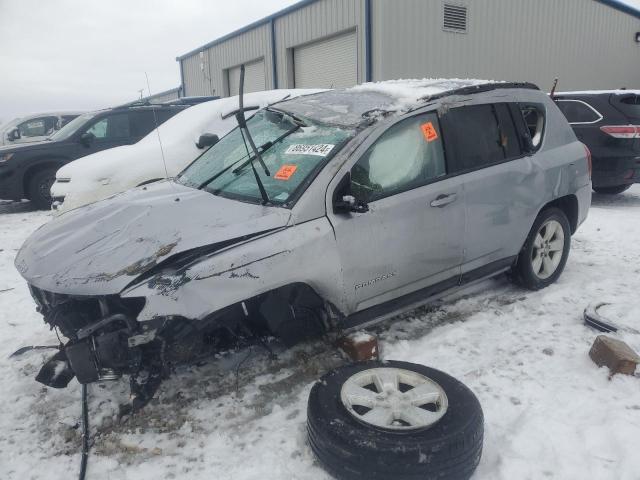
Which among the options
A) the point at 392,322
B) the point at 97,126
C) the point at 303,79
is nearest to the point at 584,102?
the point at 392,322

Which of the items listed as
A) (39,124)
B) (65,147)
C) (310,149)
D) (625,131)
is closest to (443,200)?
(310,149)

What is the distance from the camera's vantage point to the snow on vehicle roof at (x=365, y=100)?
315cm

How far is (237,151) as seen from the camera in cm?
347

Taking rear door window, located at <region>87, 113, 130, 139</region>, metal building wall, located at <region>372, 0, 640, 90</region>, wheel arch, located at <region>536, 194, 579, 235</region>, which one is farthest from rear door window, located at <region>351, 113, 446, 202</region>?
metal building wall, located at <region>372, 0, 640, 90</region>

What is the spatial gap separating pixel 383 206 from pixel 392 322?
106 centimetres

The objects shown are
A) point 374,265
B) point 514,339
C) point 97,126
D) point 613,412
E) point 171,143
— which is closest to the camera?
point 613,412

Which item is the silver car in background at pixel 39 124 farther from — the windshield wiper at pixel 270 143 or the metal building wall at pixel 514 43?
the windshield wiper at pixel 270 143

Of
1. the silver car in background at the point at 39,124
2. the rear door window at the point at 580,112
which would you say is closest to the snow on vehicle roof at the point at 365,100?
the rear door window at the point at 580,112

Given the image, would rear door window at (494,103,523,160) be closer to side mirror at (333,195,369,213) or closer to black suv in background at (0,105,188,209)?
side mirror at (333,195,369,213)

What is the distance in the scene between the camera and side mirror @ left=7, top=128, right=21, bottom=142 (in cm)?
1261

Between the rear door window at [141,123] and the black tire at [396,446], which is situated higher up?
the rear door window at [141,123]

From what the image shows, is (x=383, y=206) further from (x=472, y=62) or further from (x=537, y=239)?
(x=472, y=62)

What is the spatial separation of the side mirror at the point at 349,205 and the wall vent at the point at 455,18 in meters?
11.9

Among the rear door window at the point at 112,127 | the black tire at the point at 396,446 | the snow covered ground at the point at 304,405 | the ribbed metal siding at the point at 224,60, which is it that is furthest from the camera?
the ribbed metal siding at the point at 224,60
